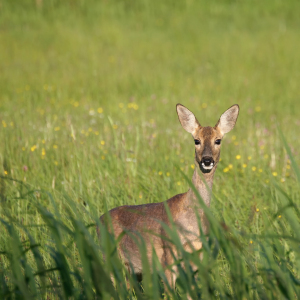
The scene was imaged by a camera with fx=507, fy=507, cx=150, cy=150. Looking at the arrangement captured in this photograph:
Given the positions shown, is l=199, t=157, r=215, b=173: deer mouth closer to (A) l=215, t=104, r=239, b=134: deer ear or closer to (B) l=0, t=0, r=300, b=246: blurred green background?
(B) l=0, t=0, r=300, b=246: blurred green background

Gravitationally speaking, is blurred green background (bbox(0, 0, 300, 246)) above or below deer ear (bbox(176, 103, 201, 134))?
above

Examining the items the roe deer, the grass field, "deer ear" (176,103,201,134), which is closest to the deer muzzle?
the roe deer

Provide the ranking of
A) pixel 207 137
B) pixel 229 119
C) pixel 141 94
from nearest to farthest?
pixel 207 137 → pixel 229 119 → pixel 141 94

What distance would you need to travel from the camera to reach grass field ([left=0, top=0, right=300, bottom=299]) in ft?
8.95

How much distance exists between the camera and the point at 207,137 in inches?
163

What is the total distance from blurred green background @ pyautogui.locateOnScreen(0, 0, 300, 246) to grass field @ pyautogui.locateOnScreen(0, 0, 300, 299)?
4 centimetres

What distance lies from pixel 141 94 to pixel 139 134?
191 inches

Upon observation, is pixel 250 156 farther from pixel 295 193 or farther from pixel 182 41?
pixel 182 41

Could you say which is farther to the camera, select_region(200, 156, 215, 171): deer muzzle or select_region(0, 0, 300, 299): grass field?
select_region(200, 156, 215, 171): deer muzzle

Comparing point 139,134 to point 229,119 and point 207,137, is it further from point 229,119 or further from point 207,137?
point 207,137

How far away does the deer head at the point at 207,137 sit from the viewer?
393cm

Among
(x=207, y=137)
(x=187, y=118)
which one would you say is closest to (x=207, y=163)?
(x=207, y=137)

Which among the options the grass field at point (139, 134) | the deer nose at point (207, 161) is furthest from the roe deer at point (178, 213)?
the grass field at point (139, 134)

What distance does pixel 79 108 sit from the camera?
1041 cm
